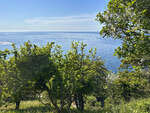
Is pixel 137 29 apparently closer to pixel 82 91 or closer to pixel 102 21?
pixel 102 21

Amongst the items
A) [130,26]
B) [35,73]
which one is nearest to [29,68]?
[35,73]

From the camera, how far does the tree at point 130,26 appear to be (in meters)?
5.11

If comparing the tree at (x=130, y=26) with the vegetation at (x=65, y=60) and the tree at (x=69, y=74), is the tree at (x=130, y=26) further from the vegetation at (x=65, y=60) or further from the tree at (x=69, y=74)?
the tree at (x=69, y=74)

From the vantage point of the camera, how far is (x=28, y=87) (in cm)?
691

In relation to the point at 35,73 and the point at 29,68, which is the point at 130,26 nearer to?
the point at 35,73

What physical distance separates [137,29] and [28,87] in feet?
20.0

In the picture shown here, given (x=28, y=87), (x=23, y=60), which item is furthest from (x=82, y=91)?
(x=23, y=60)

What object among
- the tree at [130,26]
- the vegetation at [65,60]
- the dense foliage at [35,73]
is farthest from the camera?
the dense foliage at [35,73]

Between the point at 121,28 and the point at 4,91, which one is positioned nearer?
the point at 121,28

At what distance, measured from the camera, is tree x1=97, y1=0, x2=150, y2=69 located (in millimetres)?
5105

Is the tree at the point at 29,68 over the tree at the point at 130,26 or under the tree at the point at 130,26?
under

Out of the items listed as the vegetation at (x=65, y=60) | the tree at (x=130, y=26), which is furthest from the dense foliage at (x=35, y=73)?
the tree at (x=130, y=26)

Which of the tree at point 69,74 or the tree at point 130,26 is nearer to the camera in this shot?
the tree at point 130,26

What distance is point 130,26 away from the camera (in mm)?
5516
